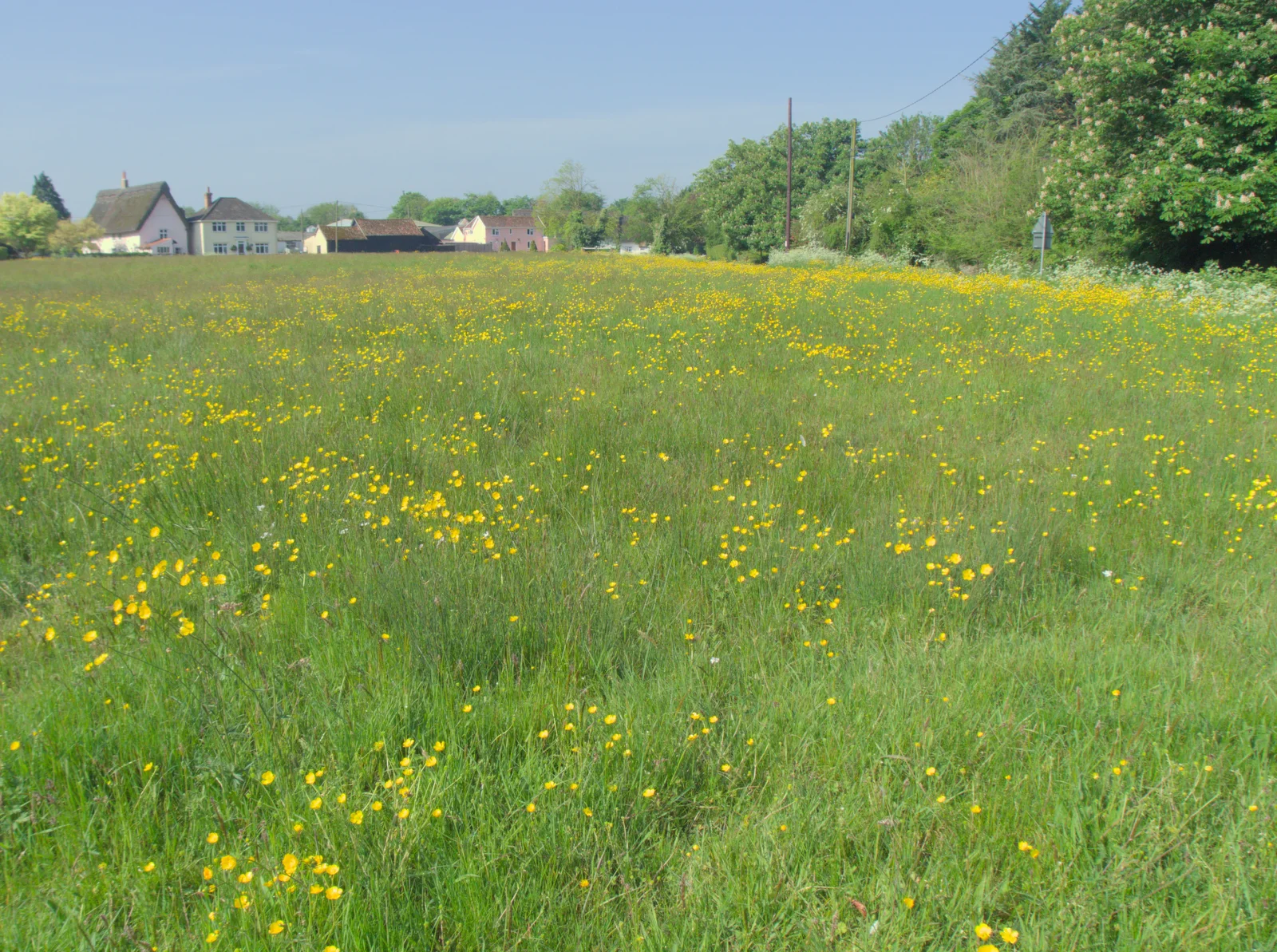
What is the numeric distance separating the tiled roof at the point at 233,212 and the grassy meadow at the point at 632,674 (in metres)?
99.3

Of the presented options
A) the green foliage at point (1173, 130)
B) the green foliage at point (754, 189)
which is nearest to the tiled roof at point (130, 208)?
the green foliage at point (754, 189)

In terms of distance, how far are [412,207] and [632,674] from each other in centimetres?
20710

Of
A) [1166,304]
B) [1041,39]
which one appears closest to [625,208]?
[1041,39]

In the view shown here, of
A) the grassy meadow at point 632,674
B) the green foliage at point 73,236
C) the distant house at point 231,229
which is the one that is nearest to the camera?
the grassy meadow at point 632,674

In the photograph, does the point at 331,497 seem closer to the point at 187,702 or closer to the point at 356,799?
the point at 187,702

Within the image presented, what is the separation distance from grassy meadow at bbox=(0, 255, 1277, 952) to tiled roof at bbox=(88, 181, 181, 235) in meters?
94.5

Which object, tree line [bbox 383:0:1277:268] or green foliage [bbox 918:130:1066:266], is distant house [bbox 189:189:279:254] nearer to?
tree line [bbox 383:0:1277:268]

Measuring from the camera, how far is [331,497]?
441 cm

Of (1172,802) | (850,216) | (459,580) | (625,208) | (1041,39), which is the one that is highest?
(625,208)

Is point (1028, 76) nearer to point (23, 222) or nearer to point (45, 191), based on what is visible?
point (23, 222)

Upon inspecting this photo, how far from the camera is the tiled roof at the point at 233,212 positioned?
89.8 m

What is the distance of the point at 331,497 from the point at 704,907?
3.39m

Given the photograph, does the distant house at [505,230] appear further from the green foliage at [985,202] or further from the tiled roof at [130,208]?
the green foliage at [985,202]

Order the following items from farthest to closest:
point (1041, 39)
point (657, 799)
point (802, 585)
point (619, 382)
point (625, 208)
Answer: point (625, 208), point (1041, 39), point (619, 382), point (802, 585), point (657, 799)
